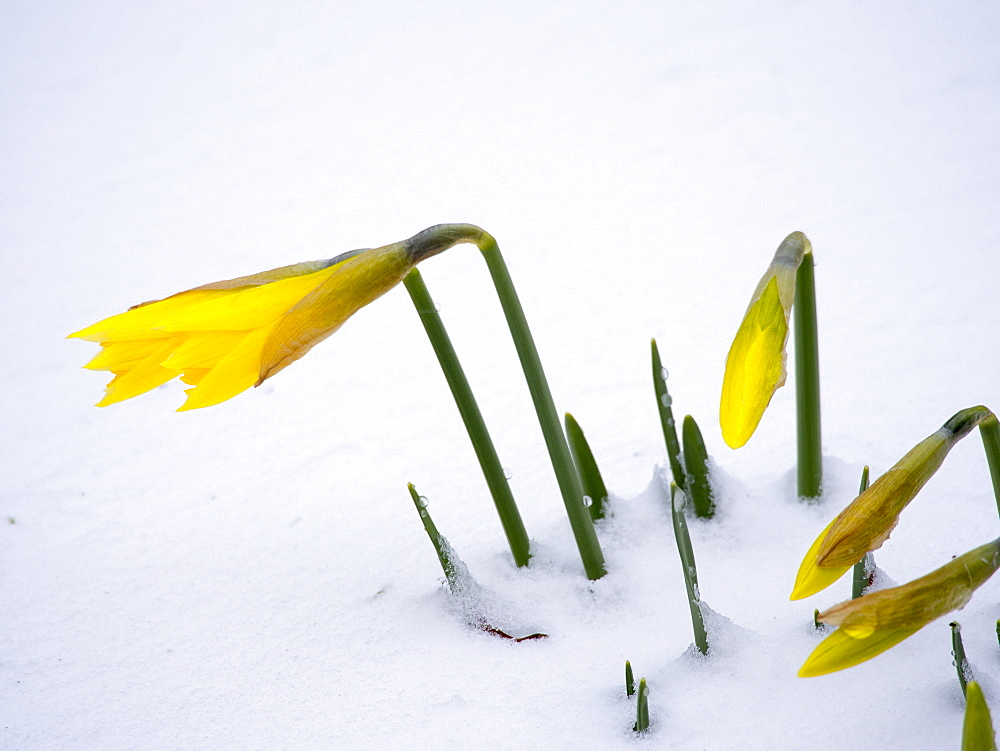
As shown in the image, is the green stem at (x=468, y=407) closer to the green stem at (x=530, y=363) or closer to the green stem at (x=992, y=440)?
the green stem at (x=530, y=363)

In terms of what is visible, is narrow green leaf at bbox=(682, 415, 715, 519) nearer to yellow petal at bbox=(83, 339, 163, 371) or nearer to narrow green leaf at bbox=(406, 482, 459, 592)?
narrow green leaf at bbox=(406, 482, 459, 592)

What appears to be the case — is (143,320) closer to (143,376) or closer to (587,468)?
(143,376)

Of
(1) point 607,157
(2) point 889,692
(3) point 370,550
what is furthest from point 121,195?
(2) point 889,692

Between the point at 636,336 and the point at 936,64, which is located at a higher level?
the point at 936,64

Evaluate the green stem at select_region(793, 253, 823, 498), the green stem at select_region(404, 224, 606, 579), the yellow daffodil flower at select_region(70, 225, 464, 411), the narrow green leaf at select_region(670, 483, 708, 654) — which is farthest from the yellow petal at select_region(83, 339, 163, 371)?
the green stem at select_region(793, 253, 823, 498)

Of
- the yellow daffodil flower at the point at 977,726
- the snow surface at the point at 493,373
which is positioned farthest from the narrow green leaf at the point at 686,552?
the yellow daffodil flower at the point at 977,726

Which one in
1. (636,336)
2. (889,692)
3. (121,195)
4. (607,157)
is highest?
(121,195)

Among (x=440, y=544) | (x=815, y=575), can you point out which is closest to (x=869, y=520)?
(x=815, y=575)

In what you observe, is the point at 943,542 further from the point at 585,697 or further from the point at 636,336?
the point at 636,336
